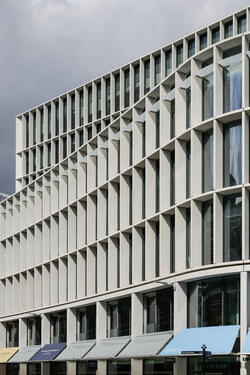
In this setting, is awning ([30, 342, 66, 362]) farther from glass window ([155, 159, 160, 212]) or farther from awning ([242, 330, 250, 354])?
awning ([242, 330, 250, 354])

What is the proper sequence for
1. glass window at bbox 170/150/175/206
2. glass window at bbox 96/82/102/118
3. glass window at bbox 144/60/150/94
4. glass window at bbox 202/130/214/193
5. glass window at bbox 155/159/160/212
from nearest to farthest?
1. glass window at bbox 202/130/214/193
2. glass window at bbox 170/150/175/206
3. glass window at bbox 155/159/160/212
4. glass window at bbox 144/60/150/94
5. glass window at bbox 96/82/102/118

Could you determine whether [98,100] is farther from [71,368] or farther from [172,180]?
[172,180]

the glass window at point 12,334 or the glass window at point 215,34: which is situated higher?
the glass window at point 215,34

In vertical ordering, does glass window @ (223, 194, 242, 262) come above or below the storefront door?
above

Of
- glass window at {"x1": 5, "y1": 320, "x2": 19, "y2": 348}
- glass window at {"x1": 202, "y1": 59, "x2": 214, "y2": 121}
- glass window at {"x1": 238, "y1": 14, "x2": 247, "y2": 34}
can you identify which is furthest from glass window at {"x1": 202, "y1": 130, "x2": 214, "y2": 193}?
glass window at {"x1": 5, "y1": 320, "x2": 19, "y2": 348}

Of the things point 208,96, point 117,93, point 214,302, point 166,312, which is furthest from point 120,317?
point 117,93

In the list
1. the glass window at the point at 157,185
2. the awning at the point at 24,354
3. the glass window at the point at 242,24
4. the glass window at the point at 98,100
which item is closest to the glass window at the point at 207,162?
the glass window at the point at 157,185

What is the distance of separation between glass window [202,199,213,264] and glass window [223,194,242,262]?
1034mm

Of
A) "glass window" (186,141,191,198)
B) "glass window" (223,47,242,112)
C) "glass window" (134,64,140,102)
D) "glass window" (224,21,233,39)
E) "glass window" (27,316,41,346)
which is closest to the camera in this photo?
"glass window" (223,47,242,112)

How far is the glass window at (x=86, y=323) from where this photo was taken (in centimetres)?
6000

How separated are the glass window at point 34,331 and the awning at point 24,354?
0.64m

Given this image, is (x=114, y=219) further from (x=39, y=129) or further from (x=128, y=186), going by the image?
(x=39, y=129)

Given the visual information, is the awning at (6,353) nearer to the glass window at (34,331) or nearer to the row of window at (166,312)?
the glass window at (34,331)

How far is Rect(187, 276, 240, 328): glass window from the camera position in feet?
140
